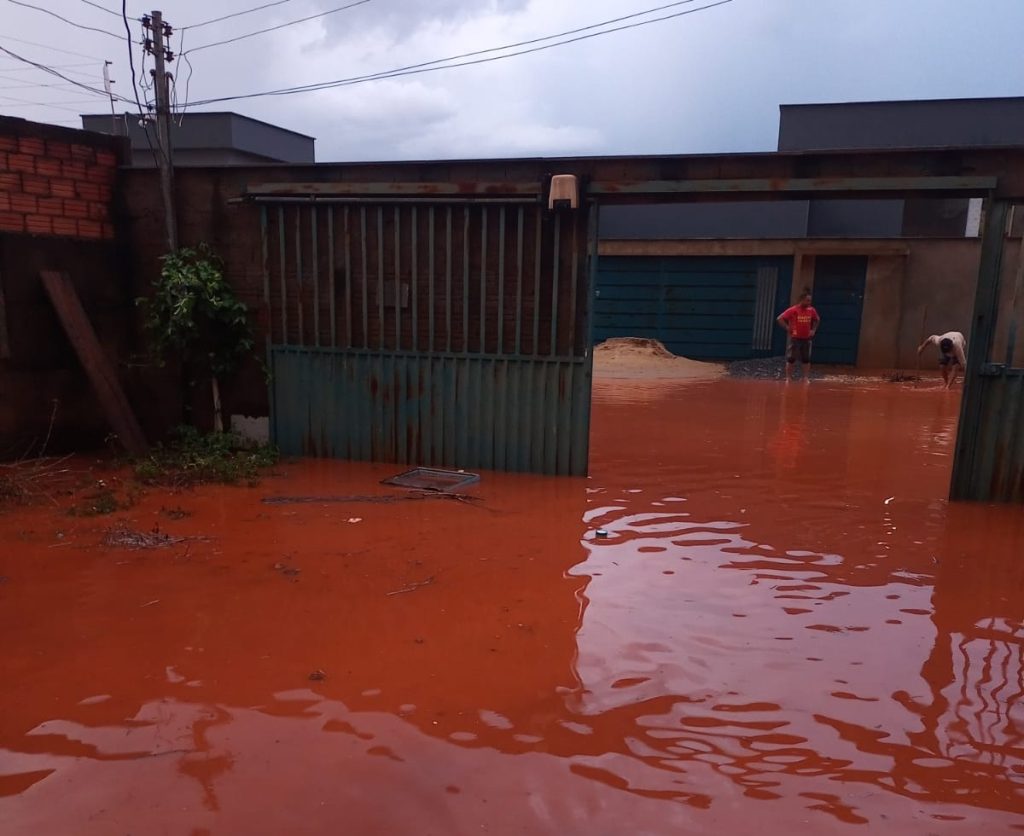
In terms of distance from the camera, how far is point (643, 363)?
18.0m

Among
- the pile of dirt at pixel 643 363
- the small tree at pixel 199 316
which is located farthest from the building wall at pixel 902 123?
the small tree at pixel 199 316

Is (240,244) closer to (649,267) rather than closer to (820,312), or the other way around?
(649,267)

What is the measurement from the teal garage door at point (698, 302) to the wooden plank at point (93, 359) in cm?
1317

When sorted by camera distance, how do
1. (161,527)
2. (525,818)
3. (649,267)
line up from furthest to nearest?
(649,267) → (161,527) → (525,818)

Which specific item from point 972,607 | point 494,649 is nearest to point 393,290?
point 494,649

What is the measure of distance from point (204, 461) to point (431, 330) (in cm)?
254

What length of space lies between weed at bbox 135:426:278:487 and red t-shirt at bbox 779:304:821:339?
34.2ft

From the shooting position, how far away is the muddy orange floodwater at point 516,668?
8.76ft

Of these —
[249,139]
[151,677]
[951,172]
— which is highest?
[249,139]

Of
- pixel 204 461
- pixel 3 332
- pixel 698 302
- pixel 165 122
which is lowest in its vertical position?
pixel 204 461

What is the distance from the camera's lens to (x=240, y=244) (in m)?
7.80

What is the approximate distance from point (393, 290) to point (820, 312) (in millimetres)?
14062

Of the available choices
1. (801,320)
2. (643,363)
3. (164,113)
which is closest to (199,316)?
(164,113)

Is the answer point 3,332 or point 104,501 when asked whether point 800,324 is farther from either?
point 3,332
